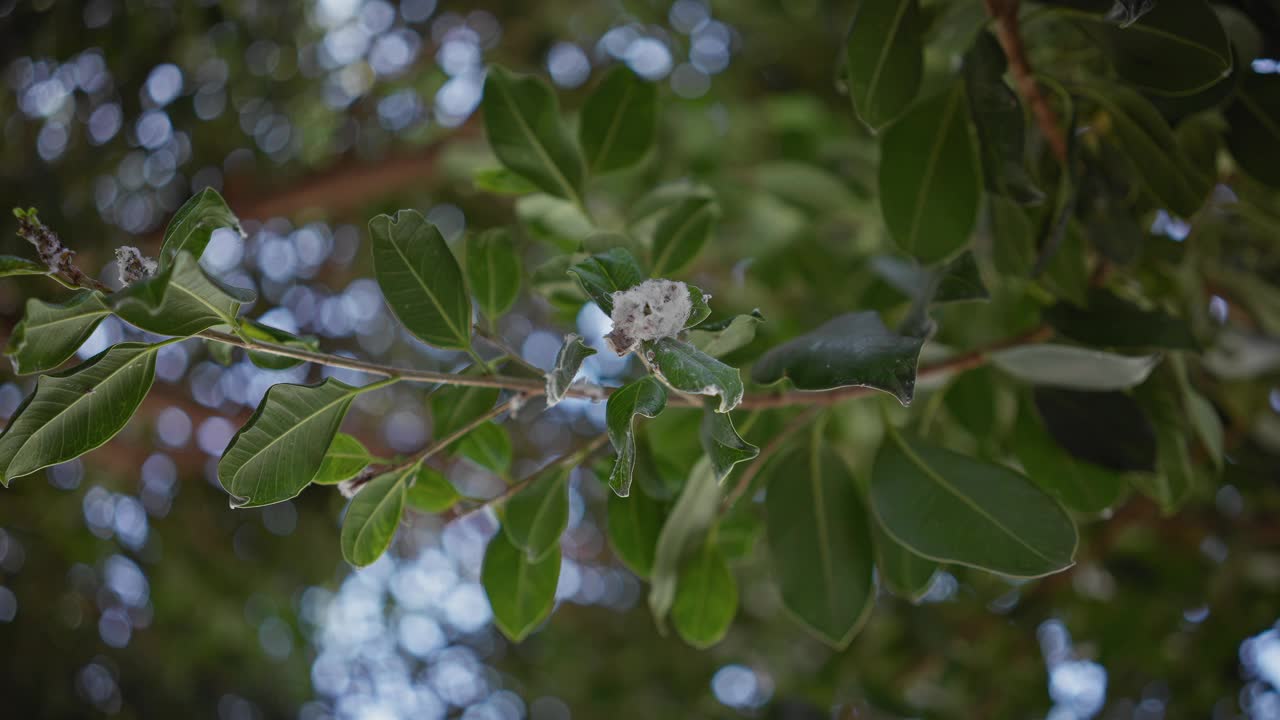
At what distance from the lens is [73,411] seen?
2.14ft

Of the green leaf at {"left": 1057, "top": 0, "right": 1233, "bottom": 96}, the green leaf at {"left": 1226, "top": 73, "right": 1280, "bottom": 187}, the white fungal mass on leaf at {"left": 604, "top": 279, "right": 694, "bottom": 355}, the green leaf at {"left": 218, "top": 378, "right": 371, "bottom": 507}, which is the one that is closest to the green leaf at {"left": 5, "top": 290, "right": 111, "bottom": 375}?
the green leaf at {"left": 218, "top": 378, "right": 371, "bottom": 507}

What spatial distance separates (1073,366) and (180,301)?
85 cm

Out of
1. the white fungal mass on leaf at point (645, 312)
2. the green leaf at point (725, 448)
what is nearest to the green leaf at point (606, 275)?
the white fungal mass on leaf at point (645, 312)

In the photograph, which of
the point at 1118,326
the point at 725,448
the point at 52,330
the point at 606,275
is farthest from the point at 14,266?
the point at 1118,326

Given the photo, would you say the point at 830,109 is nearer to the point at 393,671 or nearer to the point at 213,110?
the point at 213,110

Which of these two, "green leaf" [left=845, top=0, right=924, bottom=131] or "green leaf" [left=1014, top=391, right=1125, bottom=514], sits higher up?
"green leaf" [left=845, top=0, right=924, bottom=131]

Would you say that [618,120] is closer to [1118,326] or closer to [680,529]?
[680,529]

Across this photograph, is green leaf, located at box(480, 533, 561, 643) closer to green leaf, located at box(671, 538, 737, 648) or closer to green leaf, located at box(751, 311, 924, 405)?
green leaf, located at box(671, 538, 737, 648)

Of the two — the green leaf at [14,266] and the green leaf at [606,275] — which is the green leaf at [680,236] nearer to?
the green leaf at [606,275]

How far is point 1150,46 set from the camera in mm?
856

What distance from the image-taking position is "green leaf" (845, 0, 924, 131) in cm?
93

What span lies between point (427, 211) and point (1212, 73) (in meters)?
2.29

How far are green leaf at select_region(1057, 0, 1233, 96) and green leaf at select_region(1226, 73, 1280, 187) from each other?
0.62 feet

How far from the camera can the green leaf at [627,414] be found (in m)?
0.61
